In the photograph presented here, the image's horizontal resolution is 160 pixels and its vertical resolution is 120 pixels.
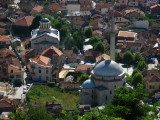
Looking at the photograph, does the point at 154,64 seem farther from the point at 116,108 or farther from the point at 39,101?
the point at 116,108

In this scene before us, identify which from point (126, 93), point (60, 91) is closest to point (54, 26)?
point (60, 91)

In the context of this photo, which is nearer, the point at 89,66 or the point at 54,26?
the point at 89,66

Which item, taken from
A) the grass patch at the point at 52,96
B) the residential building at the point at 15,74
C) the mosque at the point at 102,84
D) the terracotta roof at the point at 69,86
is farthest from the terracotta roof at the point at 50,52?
the mosque at the point at 102,84

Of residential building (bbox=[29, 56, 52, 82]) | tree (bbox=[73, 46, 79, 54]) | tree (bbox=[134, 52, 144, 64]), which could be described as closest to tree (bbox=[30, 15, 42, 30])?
tree (bbox=[73, 46, 79, 54])

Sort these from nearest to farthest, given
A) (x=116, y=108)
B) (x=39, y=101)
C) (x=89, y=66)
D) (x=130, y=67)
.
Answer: (x=116, y=108), (x=39, y=101), (x=89, y=66), (x=130, y=67)

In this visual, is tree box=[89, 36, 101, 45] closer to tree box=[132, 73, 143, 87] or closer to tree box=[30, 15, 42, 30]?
tree box=[30, 15, 42, 30]

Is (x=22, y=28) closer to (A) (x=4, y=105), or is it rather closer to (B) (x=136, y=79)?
(B) (x=136, y=79)

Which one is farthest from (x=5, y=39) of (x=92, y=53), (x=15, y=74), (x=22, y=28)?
(x=15, y=74)
